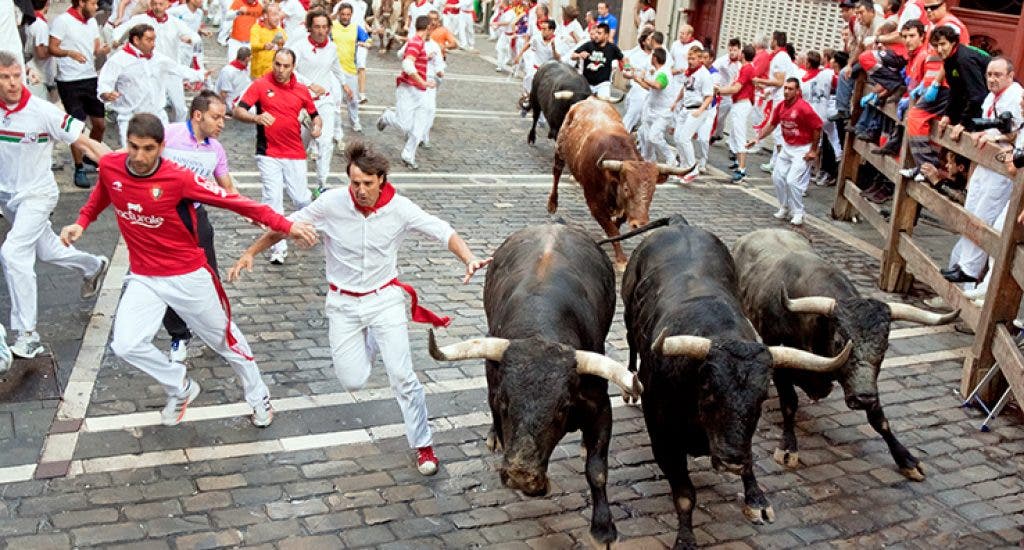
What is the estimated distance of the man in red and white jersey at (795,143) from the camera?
13.3 m

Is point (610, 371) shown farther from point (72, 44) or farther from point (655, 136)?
point (655, 136)

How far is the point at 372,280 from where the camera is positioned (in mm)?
6395

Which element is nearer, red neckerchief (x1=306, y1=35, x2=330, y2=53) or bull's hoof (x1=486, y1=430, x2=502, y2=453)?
bull's hoof (x1=486, y1=430, x2=502, y2=453)

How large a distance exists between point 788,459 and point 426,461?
2670mm

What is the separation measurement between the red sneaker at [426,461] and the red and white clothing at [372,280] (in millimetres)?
51

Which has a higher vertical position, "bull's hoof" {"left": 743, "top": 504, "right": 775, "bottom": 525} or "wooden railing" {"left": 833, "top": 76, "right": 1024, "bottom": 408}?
"wooden railing" {"left": 833, "top": 76, "right": 1024, "bottom": 408}

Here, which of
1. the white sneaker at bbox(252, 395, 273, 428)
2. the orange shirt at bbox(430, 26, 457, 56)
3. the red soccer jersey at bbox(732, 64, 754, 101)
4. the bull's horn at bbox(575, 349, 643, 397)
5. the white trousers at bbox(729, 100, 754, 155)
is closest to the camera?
the bull's horn at bbox(575, 349, 643, 397)

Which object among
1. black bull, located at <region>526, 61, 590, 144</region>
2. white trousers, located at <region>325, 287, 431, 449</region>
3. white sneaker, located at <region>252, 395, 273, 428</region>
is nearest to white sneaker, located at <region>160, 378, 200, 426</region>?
white sneaker, located at <region>252, 395, 273, 428</region>

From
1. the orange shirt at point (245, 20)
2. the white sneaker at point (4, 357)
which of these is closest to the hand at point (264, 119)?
the white sneaker at point (4, 357)

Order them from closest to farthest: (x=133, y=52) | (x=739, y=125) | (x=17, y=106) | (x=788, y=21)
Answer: (x=17, y=106)
(x=133, y=52)
(x=739, y=125)
(x=788, y=21)

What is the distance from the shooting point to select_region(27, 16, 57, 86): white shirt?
40.8 feet

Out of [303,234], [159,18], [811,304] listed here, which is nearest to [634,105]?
[159,18]

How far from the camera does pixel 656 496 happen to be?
6.44 m

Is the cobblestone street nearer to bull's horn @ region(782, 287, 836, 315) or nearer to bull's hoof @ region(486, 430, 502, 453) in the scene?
bull's hoof @ region(486, 430, 502, 453)
